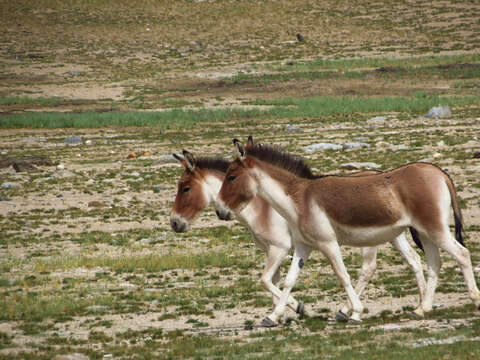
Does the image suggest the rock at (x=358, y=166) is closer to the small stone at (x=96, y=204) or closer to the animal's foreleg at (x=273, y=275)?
the small stone at (x=96, y=204)

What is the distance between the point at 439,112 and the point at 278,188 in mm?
32307

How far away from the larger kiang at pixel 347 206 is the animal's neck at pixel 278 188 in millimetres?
14

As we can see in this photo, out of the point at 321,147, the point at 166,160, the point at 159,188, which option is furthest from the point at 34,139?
the point at 159,188

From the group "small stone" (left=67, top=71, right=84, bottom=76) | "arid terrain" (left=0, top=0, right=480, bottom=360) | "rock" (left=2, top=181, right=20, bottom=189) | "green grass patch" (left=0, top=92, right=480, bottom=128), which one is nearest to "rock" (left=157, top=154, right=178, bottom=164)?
"arid terrain" (left=0, top=0, right=480, bottom=360)

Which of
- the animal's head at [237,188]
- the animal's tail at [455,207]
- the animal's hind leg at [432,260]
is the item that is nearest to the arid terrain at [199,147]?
the animal's hind leg at [432,260]

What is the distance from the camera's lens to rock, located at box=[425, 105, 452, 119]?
42312mm

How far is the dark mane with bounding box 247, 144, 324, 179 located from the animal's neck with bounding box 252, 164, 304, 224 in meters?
0.09

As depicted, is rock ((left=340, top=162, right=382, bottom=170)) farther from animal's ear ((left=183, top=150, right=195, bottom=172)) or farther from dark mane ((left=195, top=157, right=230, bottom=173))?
animal's ear ((left=183, top=150, right=195, bottom=172))

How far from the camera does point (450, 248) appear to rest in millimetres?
11281

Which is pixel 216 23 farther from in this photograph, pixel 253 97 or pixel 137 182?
pixel 137 182

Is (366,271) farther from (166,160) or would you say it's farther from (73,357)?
(166,160)

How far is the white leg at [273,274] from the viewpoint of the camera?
12289 mm

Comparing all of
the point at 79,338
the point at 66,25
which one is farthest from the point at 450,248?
the point at 66,25

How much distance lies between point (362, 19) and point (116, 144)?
2353 inches
